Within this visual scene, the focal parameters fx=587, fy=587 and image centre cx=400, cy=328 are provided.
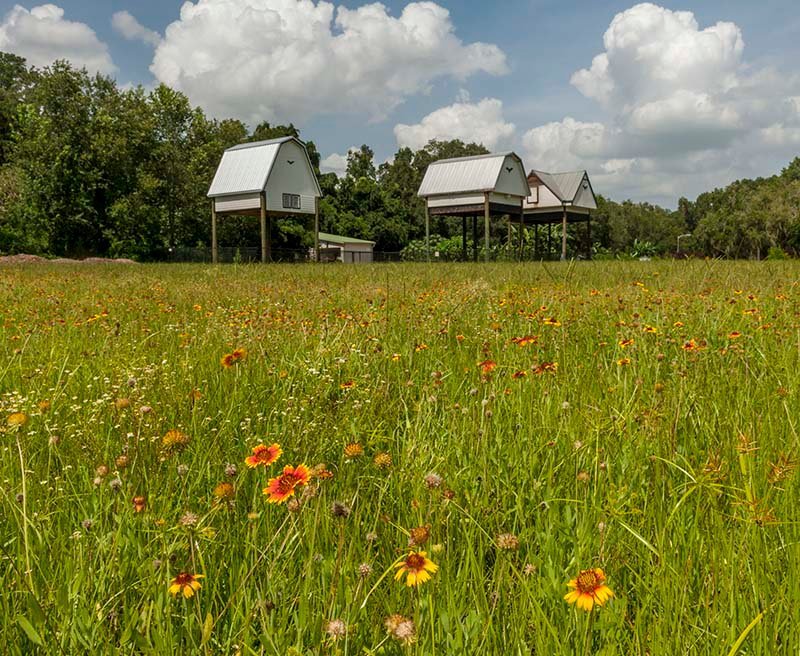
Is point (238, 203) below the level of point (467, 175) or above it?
below

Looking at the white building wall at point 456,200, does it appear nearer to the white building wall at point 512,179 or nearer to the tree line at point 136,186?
the white building wall at point 512,179

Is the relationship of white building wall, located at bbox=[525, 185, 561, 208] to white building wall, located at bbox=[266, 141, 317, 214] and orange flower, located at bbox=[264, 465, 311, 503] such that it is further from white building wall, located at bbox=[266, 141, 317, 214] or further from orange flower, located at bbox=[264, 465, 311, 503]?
orange flower, located at bbox=[264, 465, 311, 503]

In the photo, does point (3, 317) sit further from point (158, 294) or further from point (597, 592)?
point (597, 592)

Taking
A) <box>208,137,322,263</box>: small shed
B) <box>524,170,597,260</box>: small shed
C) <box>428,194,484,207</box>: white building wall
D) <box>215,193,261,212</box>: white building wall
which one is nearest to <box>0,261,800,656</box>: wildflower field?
<box>208,137,322,263</box>: small shed

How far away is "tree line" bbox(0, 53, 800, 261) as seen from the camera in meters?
30.3

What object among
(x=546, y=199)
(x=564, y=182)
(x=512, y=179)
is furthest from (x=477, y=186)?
(x=564, y=182)

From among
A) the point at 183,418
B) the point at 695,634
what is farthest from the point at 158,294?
the point at 695,634

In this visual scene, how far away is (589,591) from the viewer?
2.60 ft

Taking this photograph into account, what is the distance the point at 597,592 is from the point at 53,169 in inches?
1375

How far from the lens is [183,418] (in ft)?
6.64

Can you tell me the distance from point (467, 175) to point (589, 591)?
2651 cm

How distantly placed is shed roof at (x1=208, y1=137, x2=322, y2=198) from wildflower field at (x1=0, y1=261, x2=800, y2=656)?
2193 cm

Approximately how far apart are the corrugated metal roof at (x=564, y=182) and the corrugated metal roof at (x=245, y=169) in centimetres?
1472

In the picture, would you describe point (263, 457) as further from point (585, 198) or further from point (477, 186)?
point (585, 198)
